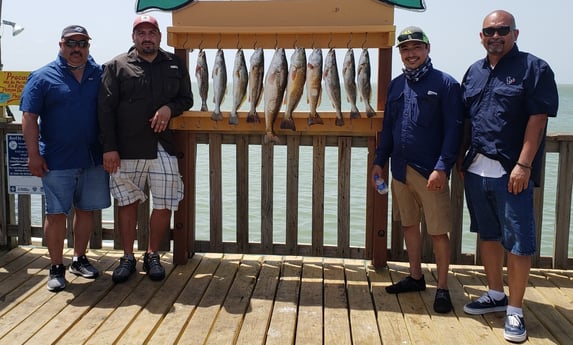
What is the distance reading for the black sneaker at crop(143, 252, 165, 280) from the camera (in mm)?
4004

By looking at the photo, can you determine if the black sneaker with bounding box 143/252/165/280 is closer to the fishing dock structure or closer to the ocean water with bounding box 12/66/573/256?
the fishing dock structure

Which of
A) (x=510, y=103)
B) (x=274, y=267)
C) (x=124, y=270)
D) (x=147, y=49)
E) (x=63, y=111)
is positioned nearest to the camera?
(x=510, y=103)

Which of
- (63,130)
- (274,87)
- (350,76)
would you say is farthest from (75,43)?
(350,76)

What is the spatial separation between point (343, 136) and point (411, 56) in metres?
0.99

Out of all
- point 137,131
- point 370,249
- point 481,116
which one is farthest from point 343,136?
point 137,131

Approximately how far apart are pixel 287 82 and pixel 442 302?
1.86 meters

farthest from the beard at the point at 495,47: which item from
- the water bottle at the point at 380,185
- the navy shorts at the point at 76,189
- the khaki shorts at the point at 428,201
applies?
the navy shorts at the point at 76,189

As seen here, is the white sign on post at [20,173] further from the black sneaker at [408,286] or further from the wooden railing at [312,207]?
the black sneaker at [408,286]

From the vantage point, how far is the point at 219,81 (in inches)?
160

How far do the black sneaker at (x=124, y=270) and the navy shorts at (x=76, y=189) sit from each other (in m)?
0.44

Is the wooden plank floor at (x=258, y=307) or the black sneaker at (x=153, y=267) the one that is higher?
the black sneaker at (x=153, y=267)

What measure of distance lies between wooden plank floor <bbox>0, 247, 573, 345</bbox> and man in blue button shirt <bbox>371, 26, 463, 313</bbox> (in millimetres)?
361

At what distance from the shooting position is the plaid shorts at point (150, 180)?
398cm

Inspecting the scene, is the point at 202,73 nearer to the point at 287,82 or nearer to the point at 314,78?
the point at 287,82
